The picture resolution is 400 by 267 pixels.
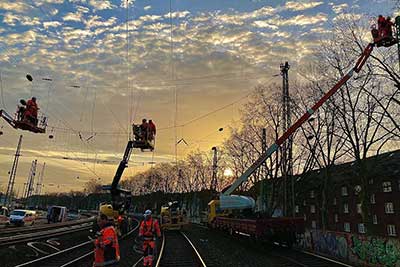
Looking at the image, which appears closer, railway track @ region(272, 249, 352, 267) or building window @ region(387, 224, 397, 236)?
railway track @ region(272, 249, 352, 267)

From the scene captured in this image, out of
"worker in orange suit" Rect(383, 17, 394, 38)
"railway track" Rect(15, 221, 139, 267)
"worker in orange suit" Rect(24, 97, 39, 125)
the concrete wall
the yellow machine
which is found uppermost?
"worker in orange suit" Rect(383, 17, 394, 38)

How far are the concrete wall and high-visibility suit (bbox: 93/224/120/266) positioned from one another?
1109 cm

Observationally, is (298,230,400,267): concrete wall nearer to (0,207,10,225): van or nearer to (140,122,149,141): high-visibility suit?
(140,122,149,141): high-visibility suit

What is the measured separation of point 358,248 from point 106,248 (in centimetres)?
1264

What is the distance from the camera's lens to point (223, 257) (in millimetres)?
16609

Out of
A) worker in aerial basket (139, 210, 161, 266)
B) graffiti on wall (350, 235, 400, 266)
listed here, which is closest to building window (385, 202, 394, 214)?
graffiti on wall (350, 235, 400, 266)

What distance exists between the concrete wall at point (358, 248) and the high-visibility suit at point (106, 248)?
11.1 m

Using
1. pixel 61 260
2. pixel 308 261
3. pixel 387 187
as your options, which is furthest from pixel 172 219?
pixel 387 187

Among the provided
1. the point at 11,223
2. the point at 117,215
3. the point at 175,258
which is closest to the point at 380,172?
the point at 117,215

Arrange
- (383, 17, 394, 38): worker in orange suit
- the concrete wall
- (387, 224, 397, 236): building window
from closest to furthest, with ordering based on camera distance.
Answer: the concrete wall, (383, 17, 394, 38): worker in orange suit, (387, 224, 397, 236): building window

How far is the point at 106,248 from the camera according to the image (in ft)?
22.2

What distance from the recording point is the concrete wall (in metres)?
13.6

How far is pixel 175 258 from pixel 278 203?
28.9 m

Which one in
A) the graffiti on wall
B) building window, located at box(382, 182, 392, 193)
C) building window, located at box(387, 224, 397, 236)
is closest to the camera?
the graffiti on wall
